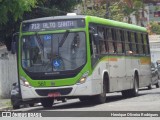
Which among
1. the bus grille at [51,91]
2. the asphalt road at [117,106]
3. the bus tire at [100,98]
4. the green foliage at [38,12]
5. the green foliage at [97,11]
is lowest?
the asphalt road at [117,106]

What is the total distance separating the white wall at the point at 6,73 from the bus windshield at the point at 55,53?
1032 cm

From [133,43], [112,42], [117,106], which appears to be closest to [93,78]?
[117,106]

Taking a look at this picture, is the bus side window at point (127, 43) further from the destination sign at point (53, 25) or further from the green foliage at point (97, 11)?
the green foliage at point (97, 11)

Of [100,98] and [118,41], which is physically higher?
[118,41]

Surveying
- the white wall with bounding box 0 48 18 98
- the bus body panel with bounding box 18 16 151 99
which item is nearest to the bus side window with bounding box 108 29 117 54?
the bus body panel with bounding box 18 16 151 99

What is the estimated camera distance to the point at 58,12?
36.5 m

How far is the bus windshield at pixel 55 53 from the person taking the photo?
838 inches

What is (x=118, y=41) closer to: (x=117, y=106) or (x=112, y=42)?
(x=112, y=42)

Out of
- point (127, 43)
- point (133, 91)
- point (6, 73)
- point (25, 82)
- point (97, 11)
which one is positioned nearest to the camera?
point (25, 82)

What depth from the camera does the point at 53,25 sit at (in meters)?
21.9

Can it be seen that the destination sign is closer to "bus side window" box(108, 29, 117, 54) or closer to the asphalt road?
"bus side window" box(108, 29, 117, 54)

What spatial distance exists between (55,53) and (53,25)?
117 cm

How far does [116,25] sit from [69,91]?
18.3 ft

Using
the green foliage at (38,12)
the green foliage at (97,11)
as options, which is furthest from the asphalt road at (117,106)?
the green foliage at (97,11)
